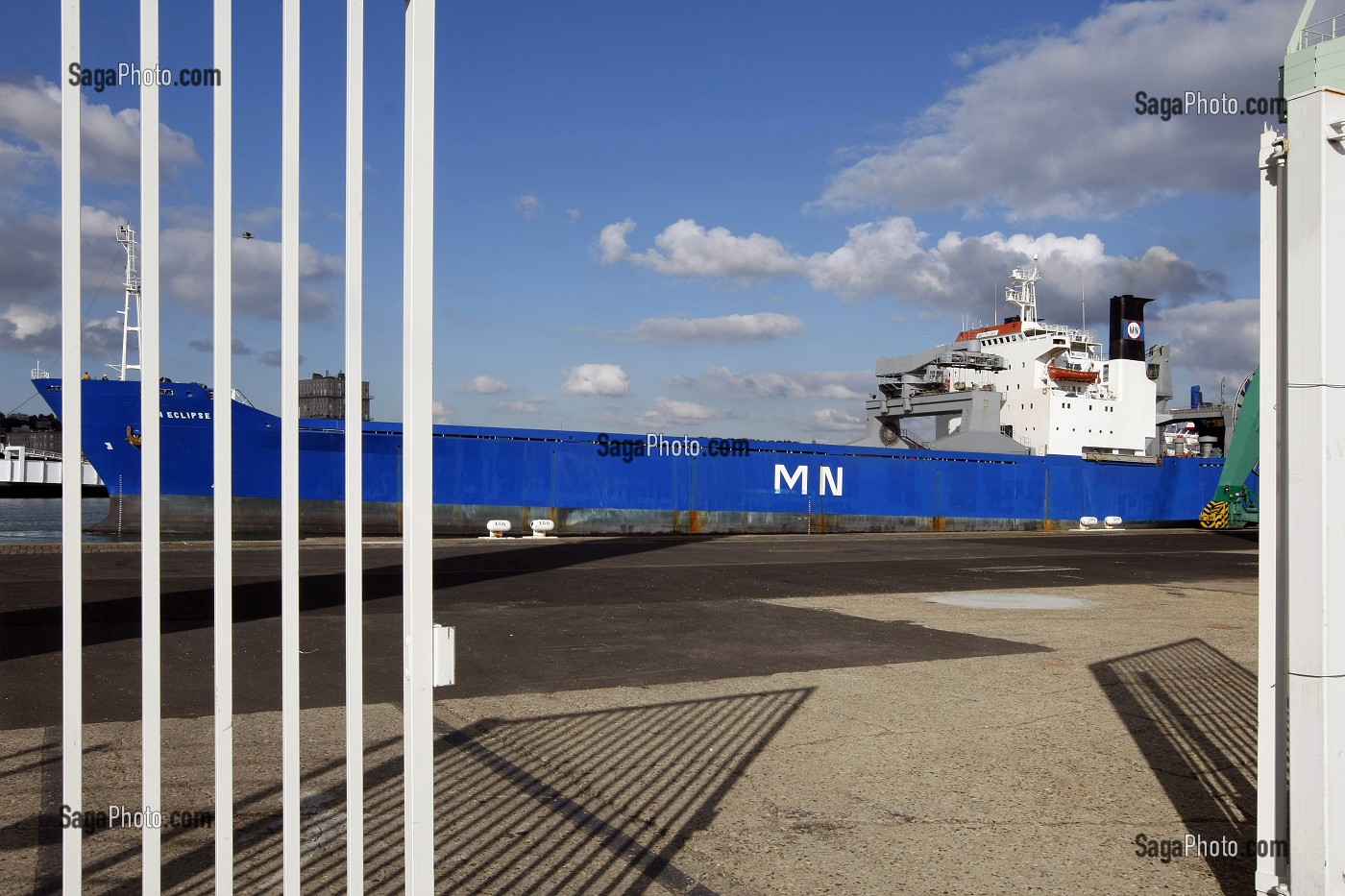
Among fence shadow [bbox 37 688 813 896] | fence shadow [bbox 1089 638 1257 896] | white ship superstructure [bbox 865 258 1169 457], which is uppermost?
white ship superstructure [bbox 865 258 1169 457]

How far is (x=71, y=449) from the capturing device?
6.54 feet

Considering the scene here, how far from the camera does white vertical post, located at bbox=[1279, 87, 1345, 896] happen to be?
9.36ft

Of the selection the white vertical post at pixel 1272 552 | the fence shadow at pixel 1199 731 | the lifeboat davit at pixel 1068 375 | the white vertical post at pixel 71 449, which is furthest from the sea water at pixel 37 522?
the lifeboat davit at pixel 1068 375

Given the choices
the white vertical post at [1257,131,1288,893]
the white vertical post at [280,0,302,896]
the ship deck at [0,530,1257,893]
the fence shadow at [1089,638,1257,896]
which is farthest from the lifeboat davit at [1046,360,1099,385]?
the white vertical post at [280,0,302,896]

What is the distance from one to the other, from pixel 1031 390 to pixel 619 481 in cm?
1857

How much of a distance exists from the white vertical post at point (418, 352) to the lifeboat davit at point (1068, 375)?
38085 millimetres

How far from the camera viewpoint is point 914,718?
533 cm

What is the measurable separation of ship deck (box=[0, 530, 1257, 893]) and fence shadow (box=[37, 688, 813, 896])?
0.05 feet

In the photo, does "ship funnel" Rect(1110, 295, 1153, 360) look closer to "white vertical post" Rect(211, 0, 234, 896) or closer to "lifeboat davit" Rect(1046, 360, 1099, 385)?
"lifeboat davit" Rect(1046, 360, 1099, 385)

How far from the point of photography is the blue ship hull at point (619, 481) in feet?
72.8

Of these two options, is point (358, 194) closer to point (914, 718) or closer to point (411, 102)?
point (411, 102)

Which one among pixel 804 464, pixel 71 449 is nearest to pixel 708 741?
pixel 71 449

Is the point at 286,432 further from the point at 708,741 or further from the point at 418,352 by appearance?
the point at 708,741

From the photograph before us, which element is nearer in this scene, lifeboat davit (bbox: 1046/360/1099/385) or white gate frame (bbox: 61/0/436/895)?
white gate frame (bbox: 61/0/436/895)
